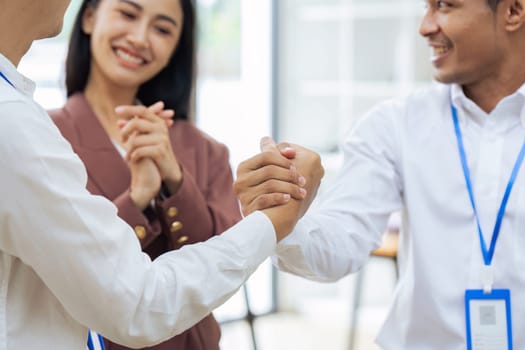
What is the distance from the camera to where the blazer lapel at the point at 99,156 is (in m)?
1.87

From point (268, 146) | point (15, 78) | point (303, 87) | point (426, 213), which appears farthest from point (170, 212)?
point (303, 87)

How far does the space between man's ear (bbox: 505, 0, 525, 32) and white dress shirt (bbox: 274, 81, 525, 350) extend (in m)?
0.16

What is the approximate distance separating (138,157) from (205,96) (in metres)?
3.15

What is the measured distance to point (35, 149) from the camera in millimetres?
1056

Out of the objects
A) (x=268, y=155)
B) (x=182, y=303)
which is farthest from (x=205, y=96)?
(x=182, y=303)

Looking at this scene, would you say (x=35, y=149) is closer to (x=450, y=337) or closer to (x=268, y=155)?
(x=268, y=155)

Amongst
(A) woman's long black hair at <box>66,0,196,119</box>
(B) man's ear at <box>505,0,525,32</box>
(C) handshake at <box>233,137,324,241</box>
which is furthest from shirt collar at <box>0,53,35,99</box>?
(B) man's ear at <box>505,0,525,32</box>

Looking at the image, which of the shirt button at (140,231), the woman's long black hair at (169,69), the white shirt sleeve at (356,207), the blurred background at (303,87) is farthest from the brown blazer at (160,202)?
the blurred background at (303,87)

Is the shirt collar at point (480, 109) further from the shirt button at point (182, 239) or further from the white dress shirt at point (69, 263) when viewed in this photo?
the white dress shirt at point (69, 263)

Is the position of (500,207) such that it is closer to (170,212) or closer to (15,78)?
(170,212)

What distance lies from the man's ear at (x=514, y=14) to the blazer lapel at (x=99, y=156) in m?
1.00

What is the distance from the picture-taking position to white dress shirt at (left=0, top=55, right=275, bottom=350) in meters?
1.06

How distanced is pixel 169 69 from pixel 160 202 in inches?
20.9

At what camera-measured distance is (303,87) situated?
528 cm
